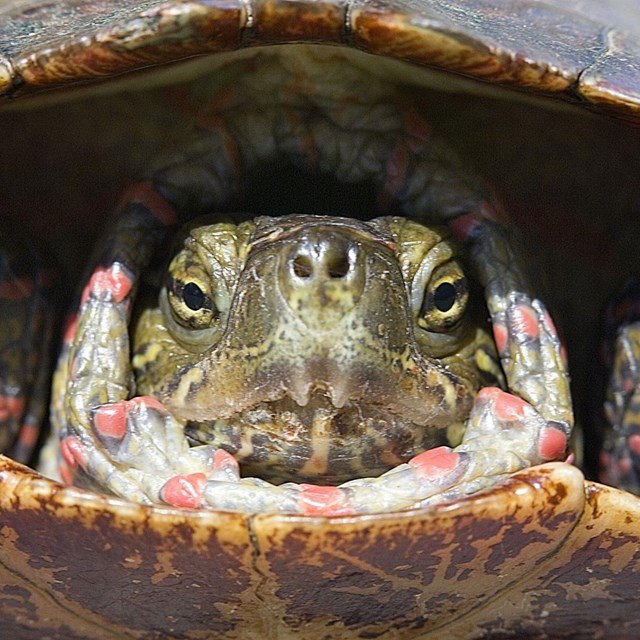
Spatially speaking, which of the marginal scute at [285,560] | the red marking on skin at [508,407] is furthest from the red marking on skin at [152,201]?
the red marking on skin at [508,407]

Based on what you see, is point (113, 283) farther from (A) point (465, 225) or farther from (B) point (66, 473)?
(A) point (465, 225)

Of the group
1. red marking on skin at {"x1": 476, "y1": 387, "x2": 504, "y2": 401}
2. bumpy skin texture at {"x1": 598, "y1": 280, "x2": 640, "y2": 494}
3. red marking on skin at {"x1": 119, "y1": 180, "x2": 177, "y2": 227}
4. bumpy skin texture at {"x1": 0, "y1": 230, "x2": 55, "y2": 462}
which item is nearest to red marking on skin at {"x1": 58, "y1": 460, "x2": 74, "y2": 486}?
bumpy skin texture at {"x1": 0, "y1": 230, "x2": 55, "y2": 462}

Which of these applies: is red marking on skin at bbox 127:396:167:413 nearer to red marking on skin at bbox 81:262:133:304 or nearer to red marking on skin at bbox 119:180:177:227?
red marking on skin at bbox 81:262:133:304

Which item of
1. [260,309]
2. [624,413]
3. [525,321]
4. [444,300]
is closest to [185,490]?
[260,309]

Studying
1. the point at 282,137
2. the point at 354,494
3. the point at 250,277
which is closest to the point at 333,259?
the point at 250,277

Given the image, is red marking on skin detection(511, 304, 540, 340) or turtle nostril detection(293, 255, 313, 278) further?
red marking on skin detection(511, 304, 540, 340)

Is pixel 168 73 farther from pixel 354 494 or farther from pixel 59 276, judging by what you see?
pixel 354 494
